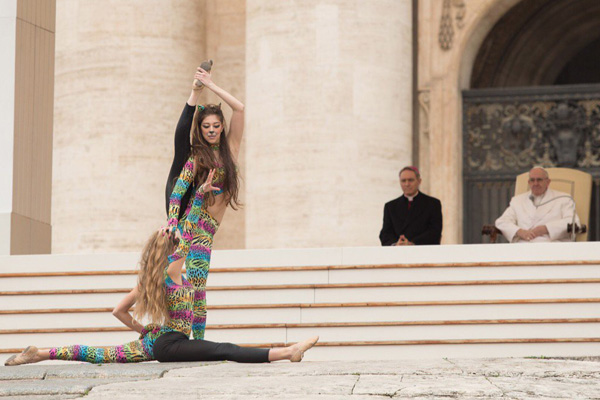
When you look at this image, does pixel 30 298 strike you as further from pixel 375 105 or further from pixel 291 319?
pixel 375 105

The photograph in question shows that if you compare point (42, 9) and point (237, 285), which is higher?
point (42, 9)

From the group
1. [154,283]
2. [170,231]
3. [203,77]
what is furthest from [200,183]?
[154,283]

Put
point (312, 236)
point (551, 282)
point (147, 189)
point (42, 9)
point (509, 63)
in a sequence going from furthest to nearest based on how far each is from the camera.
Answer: point (509, 63) → point (147, 189) → point (312, 236) → point (42, 9) → point (551, 282)

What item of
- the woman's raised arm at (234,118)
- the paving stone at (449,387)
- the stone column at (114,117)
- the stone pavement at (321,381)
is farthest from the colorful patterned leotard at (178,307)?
the stone column at (114,117)

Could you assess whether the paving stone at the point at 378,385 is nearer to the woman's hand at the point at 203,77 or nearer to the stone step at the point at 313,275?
the woman's hand at the point at 203,77

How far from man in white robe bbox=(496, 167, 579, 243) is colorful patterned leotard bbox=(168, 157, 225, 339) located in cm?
445

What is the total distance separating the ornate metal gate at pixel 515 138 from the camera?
47.1 feet

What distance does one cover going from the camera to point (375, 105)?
1323cm

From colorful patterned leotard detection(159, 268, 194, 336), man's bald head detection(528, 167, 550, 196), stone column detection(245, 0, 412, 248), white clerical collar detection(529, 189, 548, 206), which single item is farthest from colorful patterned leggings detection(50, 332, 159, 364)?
stone column detection(245, 0, 412, 248)

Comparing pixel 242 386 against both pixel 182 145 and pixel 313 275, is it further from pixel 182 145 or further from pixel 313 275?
pixel 313 275

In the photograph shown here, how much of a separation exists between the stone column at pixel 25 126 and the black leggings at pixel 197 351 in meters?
3.97

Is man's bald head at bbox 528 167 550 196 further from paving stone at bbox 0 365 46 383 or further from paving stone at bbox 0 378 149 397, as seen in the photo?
paving stone at bbox 0 378 149 397

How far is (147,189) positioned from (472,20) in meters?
4.35

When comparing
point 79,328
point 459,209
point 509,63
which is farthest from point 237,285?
point 509,63
